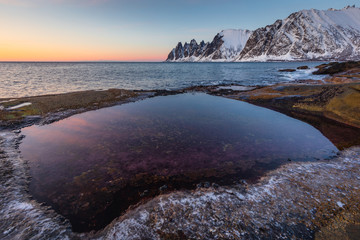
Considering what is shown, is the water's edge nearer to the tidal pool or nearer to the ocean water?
the tidal pool

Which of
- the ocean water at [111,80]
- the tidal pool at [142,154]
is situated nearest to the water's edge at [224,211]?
the tidal pool at [142,154]

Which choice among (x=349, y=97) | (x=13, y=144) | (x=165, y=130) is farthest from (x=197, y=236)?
(x=349, y=97)

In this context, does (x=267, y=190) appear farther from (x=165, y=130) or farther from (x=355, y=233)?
(x=165, y=130)

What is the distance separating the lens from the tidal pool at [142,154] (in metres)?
7.80

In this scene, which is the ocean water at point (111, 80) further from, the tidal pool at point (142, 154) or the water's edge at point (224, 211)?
the water's edge at point (224, 211)

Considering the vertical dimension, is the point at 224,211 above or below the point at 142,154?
above

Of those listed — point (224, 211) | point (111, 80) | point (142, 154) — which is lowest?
point (111, 80)

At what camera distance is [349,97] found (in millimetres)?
18531

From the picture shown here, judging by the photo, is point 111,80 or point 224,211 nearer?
point 224,211

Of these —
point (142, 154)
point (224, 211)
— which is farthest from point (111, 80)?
point (224, 211)

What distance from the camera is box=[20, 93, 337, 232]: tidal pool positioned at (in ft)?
25.6

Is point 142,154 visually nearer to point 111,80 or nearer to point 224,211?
point 224,211

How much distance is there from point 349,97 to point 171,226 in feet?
75.4

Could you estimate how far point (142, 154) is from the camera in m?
11.3
